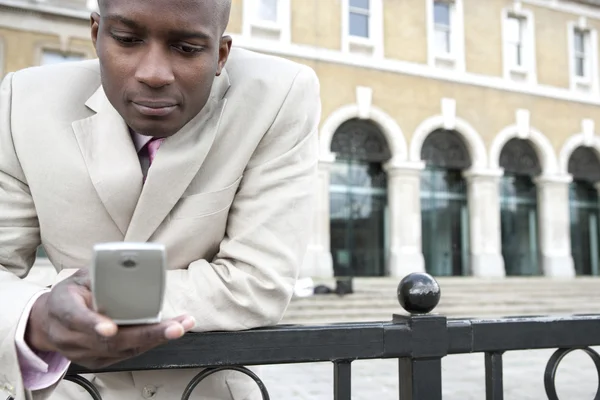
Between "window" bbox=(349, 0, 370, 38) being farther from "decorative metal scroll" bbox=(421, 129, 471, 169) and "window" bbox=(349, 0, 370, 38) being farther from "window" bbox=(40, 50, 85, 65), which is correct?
"window" bbox=(40, 50, 85, 65)

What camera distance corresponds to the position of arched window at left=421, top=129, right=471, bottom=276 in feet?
58.0

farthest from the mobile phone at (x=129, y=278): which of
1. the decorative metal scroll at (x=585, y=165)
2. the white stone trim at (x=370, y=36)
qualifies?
the decorative metal scroll at (x=585, y=165)

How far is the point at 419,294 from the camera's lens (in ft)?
4.90

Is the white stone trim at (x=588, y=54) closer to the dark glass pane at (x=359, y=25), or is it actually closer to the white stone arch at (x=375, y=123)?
the white stone arch at (x=375, y=123)

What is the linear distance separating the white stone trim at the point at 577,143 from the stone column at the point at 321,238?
8.56 meters

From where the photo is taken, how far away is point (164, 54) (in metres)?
1.09

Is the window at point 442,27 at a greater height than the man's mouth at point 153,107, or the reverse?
the window at point 442,27

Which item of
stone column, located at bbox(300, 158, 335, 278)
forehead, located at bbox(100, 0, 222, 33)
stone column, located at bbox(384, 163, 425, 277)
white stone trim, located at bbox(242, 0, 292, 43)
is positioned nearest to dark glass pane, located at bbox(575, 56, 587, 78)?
stone column, located at bbox(384, 163, 425, 277)

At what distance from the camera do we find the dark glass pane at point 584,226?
20359mm

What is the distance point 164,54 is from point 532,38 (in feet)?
66.3

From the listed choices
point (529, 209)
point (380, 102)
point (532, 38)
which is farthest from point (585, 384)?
point (532, 38)

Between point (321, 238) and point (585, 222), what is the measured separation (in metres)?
11.2

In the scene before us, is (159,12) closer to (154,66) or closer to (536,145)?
(154,66)

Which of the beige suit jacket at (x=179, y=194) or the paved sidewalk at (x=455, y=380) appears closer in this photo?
the beige suit jacket at (x=179, y=194)
